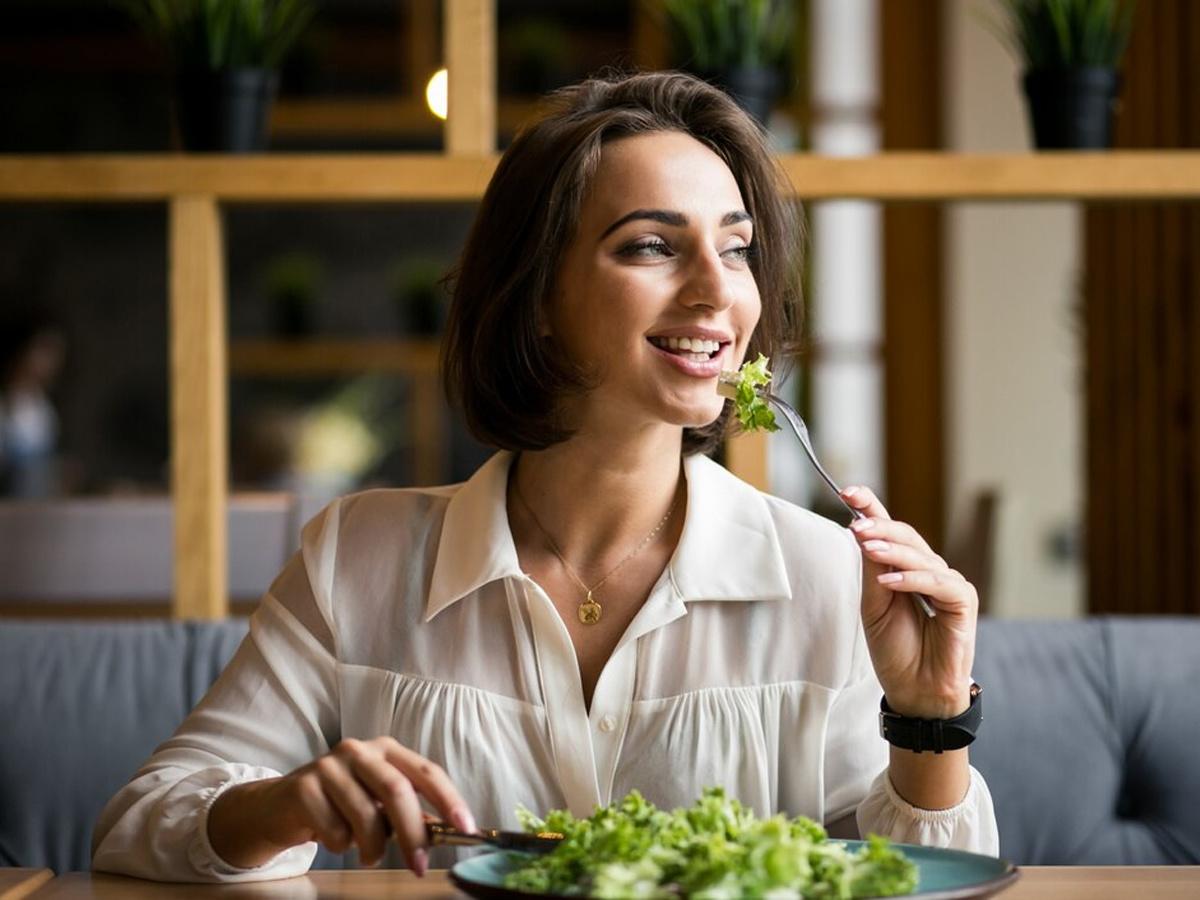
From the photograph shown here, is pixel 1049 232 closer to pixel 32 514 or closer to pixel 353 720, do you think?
pixel 32 514

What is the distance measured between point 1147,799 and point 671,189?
94cm

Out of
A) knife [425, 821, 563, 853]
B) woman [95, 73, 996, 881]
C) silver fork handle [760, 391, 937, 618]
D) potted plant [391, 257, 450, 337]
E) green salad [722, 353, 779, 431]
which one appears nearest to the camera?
knife [425, 821, 563, 853]

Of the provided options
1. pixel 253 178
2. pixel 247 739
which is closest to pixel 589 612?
pixel 247 739

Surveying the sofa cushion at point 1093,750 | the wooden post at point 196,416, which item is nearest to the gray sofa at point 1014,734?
the sofa cushion at point 1093,750

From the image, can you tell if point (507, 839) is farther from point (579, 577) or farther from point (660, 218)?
point (660, 218)

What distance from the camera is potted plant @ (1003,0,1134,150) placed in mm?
2371

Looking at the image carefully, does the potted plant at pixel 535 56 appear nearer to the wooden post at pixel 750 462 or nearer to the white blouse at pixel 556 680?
the wooden post at pixel 750 462

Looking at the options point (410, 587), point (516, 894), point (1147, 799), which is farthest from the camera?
point (1147, 799)

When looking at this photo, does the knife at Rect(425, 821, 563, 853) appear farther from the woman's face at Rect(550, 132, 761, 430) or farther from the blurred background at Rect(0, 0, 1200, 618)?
the blurred background at Rect(0, 0, 1200, 618)

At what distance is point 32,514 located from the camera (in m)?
2.63

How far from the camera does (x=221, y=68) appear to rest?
7.86 feet

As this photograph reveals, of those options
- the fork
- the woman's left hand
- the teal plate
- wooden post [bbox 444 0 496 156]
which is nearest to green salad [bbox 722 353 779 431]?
the fork

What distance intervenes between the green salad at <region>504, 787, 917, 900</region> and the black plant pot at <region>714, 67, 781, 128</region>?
1.44m

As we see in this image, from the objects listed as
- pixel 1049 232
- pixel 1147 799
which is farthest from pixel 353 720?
pixel 1049 232
